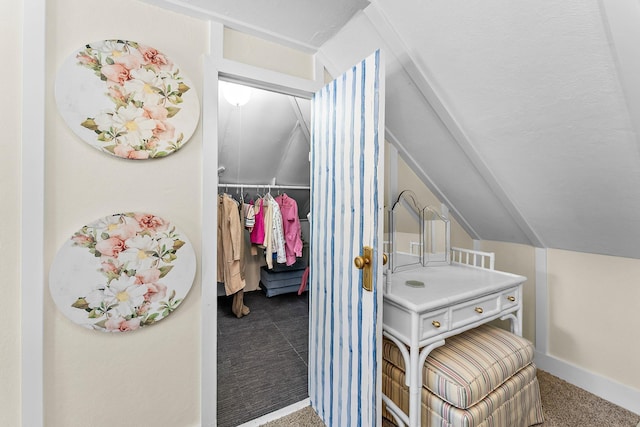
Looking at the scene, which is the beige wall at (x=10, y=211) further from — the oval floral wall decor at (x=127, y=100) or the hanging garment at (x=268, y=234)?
the hanging garment at (x=268, y=234)

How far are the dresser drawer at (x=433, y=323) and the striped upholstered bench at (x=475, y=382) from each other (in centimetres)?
16

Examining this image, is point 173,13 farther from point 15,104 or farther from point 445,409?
point 445,409

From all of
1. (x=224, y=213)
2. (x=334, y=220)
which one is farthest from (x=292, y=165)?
(x=334, y=220)

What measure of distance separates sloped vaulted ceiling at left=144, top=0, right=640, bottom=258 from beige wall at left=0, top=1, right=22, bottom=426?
2.36ft

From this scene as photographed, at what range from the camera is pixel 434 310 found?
1.23 metres

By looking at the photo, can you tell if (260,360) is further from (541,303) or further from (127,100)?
(541,303)

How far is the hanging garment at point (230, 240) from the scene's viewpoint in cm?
273

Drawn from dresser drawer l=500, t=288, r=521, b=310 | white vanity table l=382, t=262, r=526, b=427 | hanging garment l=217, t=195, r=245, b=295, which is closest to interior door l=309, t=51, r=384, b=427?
white vanity table l=382, t=262, r=526, b=427

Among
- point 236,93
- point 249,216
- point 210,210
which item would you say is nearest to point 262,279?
point 249,216

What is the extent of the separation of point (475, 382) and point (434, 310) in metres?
0.32

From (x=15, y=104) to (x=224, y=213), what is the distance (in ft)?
5.86

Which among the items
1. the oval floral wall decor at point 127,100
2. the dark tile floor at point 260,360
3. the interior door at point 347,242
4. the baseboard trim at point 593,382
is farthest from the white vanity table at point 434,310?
the oval floral wall decor at point 127,100

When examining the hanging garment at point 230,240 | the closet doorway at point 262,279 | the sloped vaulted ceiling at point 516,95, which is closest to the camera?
the sloped vaulted ceiling at point 516,95

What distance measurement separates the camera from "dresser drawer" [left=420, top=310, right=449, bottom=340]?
1200mm
